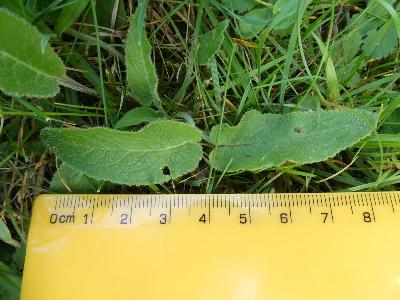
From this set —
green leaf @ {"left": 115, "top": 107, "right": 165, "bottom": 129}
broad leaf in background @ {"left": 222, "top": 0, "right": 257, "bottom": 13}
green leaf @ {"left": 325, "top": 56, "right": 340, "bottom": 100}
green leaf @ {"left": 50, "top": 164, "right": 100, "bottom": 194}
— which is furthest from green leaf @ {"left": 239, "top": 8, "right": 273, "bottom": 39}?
green leaf @ {"left": 50, "top": 164, "right": 100, "bottom": 194}

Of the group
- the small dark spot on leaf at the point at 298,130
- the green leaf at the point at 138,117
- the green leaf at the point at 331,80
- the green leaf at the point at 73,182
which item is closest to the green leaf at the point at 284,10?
the green leaf at the point at 331,80

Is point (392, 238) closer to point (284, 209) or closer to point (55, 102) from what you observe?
point (284, 209)

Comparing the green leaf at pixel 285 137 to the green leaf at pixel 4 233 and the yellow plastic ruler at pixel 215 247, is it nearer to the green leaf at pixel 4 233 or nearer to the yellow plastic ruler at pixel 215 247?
the yellow plastic ruler at pixel 215 247

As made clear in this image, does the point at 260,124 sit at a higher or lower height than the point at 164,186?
higher

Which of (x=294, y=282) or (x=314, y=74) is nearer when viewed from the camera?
(x=294, y=282)

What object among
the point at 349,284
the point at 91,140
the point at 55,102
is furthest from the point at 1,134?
the point at 349,284

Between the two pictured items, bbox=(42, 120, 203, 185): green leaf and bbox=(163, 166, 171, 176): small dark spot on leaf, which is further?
bbox=(163, 166, 171, 176): small dark spot on leaf

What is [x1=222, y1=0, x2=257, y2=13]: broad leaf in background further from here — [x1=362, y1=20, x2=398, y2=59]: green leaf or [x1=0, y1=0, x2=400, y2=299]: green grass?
[x1=362, y1=20, x2=398, y2=59]: green leaf

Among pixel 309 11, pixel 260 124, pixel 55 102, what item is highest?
pixel 309 11
